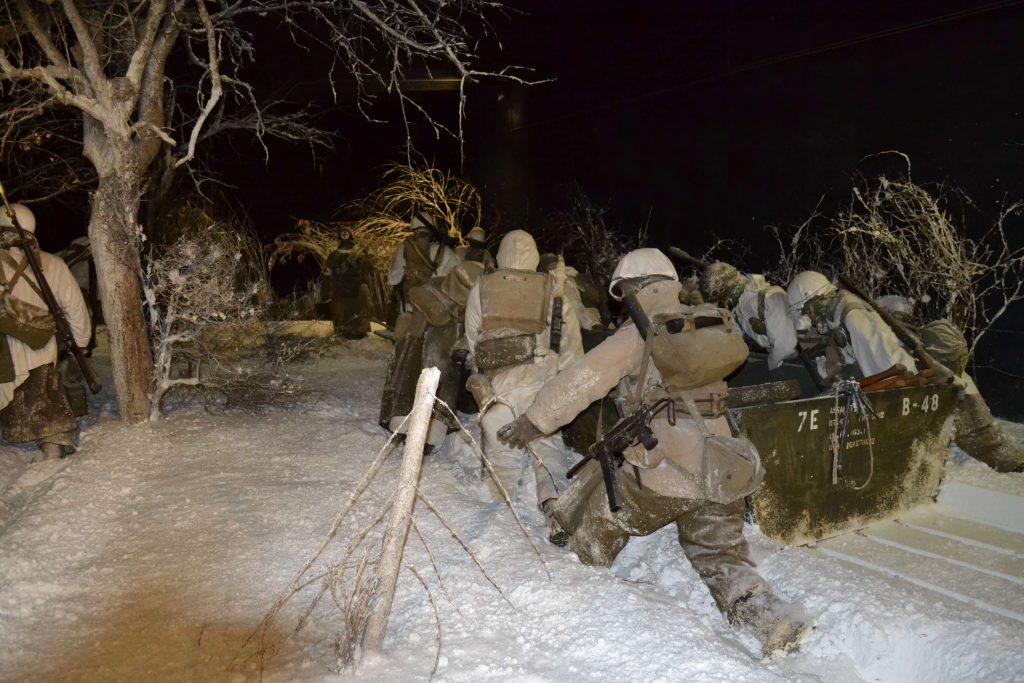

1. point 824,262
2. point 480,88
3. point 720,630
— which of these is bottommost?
point 720,630

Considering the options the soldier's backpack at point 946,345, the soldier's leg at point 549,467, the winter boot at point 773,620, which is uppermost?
the soldier's backpack at point 946,345

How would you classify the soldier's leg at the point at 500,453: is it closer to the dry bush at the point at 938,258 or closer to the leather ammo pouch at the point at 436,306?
the leather ammo pouch at the point at 436,306

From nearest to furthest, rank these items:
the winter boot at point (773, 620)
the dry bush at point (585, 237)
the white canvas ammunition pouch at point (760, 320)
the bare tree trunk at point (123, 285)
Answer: the winter boot at point (773, 620) → the bare tree trunk at point (123, 285) → the white canvas ammunition pouch at point (760, 320) → the dry bush at point (585, 237)

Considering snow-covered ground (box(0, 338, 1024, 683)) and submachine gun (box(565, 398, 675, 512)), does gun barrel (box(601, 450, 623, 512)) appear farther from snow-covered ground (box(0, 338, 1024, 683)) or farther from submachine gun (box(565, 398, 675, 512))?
snow-covered ground (box(0, 338, 1024, 683))

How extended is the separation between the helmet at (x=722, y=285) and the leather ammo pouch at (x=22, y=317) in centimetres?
542

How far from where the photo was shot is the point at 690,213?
13.4 m

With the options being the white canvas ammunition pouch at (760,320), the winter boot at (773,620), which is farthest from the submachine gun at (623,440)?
the white canvas ammunition pouch at (760,320)

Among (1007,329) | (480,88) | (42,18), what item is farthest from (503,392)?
(480,88)

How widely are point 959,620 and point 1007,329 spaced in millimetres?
5982

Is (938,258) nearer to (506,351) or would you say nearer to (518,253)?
(518,253)

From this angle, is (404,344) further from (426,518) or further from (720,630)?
(720,630)

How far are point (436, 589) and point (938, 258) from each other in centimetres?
665

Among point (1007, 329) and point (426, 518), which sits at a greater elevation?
point (1007, 329)

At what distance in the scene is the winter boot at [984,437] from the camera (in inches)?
237
